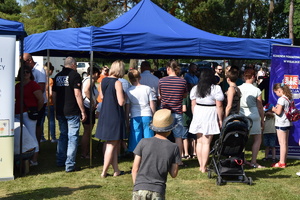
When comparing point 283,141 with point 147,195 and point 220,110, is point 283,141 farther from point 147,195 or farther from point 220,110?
point 147,195

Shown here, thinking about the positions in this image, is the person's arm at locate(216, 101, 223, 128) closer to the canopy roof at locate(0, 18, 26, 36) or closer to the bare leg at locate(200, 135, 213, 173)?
the bare leg at locate(200, 135, 213, 173)

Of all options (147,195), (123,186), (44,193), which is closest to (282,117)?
(123,186)

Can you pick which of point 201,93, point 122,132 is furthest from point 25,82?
point 201,93

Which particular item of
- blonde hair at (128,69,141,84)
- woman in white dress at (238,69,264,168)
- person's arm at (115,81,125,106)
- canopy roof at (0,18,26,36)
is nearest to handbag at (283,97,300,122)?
woman in white dress at (238,69,264,168)

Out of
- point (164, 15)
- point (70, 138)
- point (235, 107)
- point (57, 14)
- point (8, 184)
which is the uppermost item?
point (57, 14)

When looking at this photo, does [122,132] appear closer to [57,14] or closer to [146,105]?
[146,105]

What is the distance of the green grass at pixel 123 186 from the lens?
515 centimetres

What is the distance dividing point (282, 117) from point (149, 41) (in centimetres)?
250

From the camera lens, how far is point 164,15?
8695 millimetres

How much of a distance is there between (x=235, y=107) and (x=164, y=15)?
323cm

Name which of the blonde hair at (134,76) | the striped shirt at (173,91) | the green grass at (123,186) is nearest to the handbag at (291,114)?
the green grass at (123,186)

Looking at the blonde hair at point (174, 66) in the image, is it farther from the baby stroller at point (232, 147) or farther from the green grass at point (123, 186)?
the green grass at point (123, 186)

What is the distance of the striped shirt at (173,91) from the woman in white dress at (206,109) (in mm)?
207

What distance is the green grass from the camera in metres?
5.15
